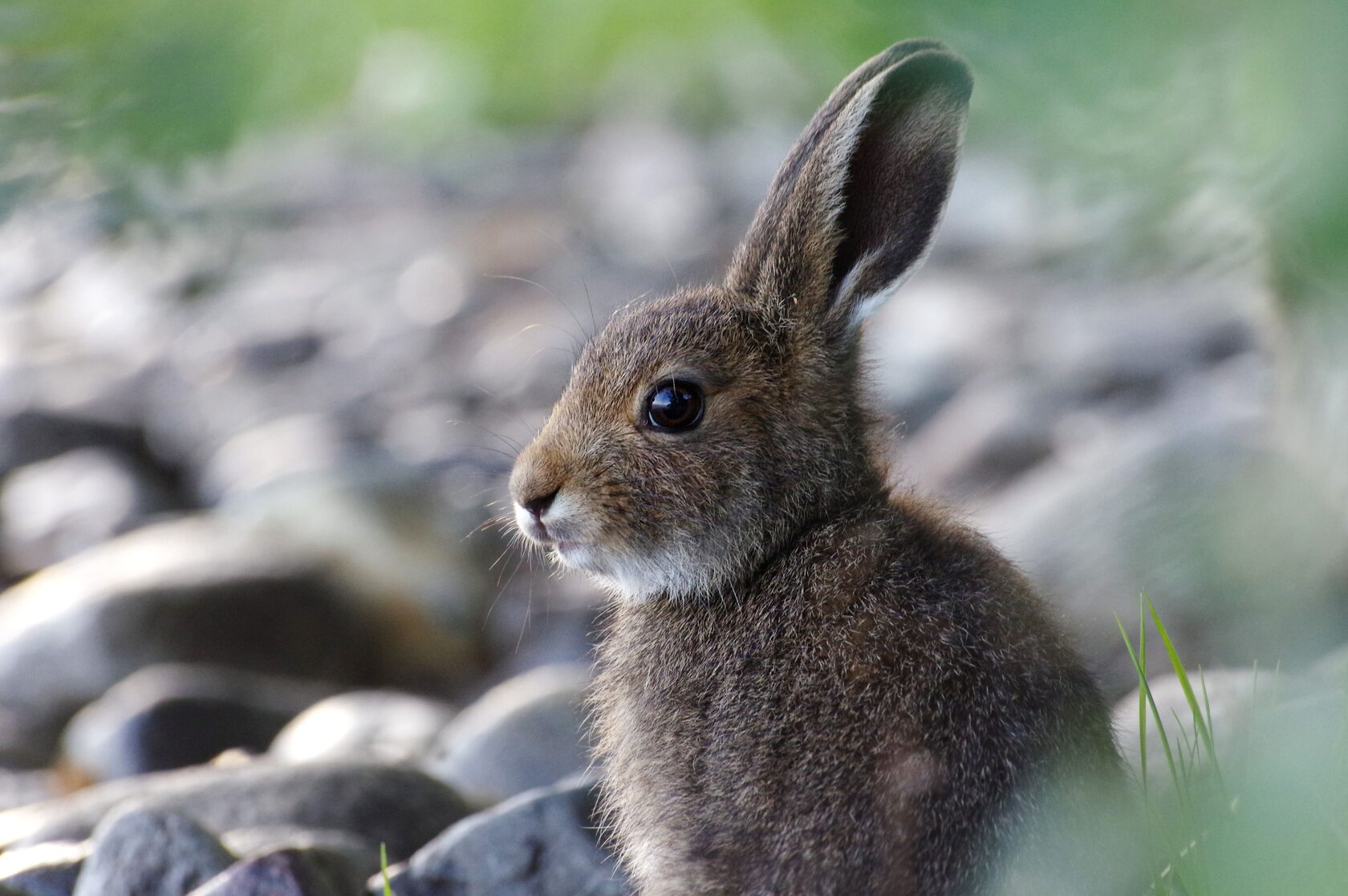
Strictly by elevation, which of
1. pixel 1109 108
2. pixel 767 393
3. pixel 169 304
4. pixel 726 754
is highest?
pixel 169 304

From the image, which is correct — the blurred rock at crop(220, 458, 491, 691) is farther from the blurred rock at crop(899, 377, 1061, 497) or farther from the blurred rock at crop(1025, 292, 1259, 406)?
the blurred rock at crop(1025, 292, 1259, 406)

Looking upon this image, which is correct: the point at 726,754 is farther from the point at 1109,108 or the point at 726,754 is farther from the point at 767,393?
the point at 1109,108

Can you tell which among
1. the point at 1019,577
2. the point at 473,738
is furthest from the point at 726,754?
the point at 473,738

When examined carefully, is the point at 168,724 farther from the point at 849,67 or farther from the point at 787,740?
the point at 849,67

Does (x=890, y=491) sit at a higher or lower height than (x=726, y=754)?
higher

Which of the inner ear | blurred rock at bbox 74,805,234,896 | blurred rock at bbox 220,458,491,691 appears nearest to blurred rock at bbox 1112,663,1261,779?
the inner ear

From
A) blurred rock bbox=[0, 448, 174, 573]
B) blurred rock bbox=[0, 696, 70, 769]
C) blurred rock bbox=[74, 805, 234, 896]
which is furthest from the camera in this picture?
blurred rock bbox=[0, 448, 174, 573]
